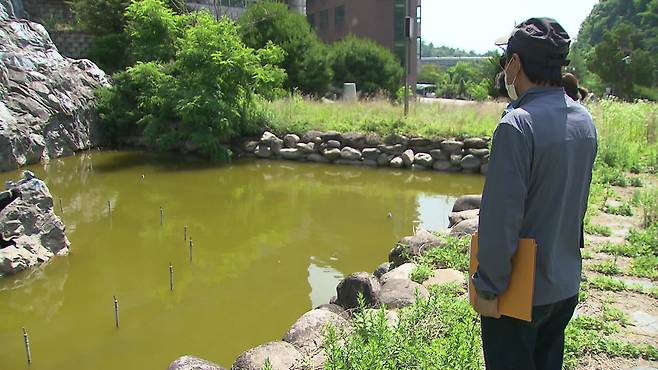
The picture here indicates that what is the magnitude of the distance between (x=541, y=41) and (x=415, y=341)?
66.2 inches

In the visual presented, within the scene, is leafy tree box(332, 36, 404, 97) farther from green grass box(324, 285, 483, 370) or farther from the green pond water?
green grass box(324, 285, 483, 370)

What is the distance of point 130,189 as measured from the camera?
393 inches

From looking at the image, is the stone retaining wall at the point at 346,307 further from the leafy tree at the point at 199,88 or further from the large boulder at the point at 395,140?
the leafy tree at the point at 199,88

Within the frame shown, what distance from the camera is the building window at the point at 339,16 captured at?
3919 centimetres

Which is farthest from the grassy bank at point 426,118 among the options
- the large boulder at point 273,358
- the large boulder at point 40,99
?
the large boulder at point 273,358

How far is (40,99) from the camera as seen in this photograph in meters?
12.8

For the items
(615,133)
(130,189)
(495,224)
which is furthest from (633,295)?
(130,189)

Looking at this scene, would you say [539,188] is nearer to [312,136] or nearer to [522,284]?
[522,284]

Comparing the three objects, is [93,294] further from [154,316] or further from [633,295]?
[633,295]

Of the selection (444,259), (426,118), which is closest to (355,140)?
(426,118)

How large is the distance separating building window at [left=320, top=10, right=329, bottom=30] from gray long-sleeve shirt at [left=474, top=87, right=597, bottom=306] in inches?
1608

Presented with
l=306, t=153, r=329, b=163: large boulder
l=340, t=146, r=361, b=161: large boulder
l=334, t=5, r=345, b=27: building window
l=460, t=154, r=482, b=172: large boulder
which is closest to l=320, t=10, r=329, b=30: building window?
l=334, t=5, r=345, b=27: building window

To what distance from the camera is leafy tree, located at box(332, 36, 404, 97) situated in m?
22.0

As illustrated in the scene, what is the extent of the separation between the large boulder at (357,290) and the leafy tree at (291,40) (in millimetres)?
14306
